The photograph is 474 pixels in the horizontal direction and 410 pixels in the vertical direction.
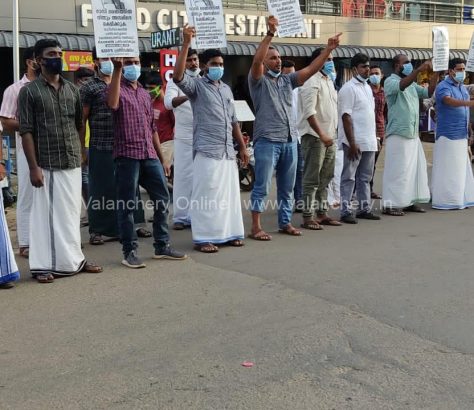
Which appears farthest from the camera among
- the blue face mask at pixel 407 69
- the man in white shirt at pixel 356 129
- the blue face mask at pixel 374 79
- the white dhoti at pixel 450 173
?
the white dhoti at pixel 450 173

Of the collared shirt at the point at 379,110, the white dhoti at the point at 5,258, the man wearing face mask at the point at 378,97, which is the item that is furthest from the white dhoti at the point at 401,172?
the white dhoti at the point at 5,258

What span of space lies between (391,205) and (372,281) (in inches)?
131

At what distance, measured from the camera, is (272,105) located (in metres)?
6.67

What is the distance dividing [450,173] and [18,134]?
541 cm

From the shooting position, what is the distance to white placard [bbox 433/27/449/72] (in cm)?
844

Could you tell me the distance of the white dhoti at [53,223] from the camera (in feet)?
17.3

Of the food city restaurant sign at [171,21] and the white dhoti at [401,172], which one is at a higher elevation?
the food city restaurant sign at [171,21]

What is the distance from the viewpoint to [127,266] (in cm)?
576

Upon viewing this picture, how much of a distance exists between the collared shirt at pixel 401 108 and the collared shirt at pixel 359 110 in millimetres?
555

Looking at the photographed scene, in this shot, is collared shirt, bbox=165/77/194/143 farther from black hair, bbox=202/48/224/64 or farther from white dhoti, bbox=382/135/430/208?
white dhoti, bbox=382/135/430/208

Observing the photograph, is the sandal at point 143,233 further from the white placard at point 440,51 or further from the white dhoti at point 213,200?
the white placard at point 440,51

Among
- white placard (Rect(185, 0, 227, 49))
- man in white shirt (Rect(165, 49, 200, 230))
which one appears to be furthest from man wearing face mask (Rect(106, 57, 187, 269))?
man in white shirt (Rect(165, 49, 200, 230))

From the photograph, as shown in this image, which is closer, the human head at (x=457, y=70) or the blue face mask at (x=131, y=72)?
the blue face mask at (x=131, y=72)

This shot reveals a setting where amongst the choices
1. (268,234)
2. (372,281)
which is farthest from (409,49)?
(372,281)
